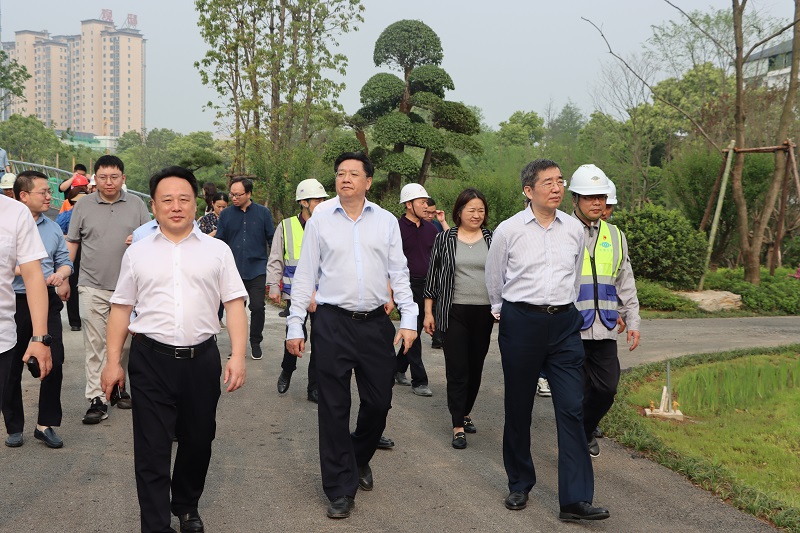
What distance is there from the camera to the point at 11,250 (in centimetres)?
414

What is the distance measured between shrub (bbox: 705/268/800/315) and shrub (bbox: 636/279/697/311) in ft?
5.80

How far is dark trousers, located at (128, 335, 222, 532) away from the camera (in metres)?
4.13

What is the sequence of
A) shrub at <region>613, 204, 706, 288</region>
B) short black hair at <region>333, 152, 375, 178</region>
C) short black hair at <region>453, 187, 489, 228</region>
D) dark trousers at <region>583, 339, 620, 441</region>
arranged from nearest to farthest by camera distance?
short black hair at <region>333, 152, 375, 178</region> → dark trousers at <region>583, 339, 620, 441</region> → short black hair at <region>453, 187, 489, 228</region> → shrub at <region>613, 204, 706, 288</region>

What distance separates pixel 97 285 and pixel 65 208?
5.42 metres

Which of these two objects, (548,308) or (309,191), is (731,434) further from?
(309,191)

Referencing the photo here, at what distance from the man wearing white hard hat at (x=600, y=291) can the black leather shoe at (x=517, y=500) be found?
40.3 inches

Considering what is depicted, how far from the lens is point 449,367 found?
22.7 ft

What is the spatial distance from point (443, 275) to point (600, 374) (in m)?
1.63

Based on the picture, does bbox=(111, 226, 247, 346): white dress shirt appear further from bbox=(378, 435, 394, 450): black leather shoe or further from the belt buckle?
bbox=(378, 435, 394, 450): black leather shoe

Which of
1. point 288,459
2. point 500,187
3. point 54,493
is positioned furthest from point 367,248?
point 500,187

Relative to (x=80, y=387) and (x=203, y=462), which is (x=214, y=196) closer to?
(x=80, y=387)

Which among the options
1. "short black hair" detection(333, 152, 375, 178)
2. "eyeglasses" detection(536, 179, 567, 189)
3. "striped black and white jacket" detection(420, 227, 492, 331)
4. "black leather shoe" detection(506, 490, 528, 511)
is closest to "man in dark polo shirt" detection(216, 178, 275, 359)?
"striped black and white jacket" detection(420, 227, 492, 331)

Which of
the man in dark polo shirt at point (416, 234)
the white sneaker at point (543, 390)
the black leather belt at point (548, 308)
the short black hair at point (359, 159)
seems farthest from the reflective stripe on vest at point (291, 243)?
the black leather belt at point (548, 308)

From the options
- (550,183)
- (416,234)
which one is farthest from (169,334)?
(416,234)
